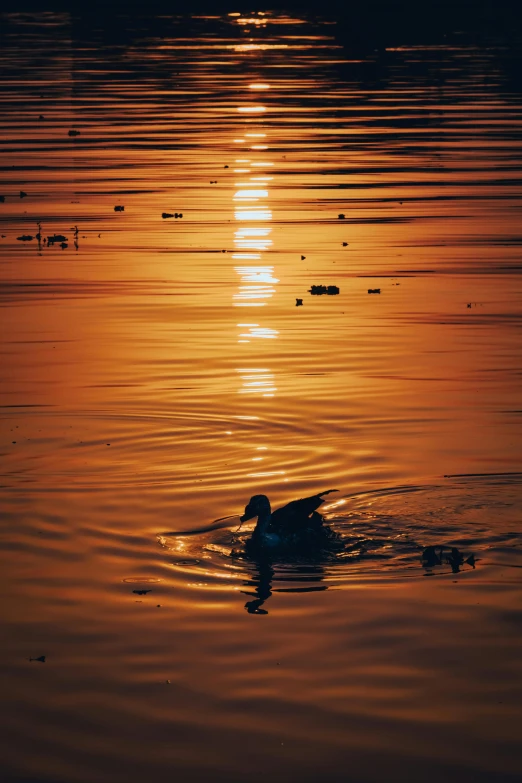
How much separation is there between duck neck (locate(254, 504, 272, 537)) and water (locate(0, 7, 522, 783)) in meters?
0.29

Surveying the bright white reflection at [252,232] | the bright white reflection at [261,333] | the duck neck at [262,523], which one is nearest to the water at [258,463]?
the bright white reflection at [261,333]

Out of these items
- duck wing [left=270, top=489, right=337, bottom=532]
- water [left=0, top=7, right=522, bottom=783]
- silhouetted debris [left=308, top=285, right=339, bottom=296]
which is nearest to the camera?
water [left=0, top=7, right=522, bottom=783]

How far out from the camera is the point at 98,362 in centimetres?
1686

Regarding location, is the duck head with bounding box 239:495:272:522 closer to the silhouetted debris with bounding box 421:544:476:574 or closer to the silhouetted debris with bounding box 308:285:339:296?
the silhouetted debris with bounding box 421:544:476:574

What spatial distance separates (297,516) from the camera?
10781 millimetres

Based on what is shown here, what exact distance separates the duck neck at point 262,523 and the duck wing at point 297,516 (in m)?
0.05

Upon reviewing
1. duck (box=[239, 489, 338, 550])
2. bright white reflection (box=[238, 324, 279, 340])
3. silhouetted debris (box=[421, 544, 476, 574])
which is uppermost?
bright white reflection (box=[238, 324, 279, 340])

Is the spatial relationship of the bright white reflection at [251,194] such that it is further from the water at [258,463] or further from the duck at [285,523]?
the duck at [285,523]

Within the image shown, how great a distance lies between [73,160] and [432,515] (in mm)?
24251

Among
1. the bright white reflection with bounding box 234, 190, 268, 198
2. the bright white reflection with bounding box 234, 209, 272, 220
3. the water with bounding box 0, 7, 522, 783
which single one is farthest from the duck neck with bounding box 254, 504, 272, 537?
the bright white reflection with bounding box 234, 190, 268, 198

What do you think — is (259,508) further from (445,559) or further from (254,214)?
(254,214)

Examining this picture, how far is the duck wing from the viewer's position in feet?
35.4

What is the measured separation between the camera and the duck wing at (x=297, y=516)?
10.8 meters

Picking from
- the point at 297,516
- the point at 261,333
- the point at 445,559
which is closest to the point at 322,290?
the point at 261,333
